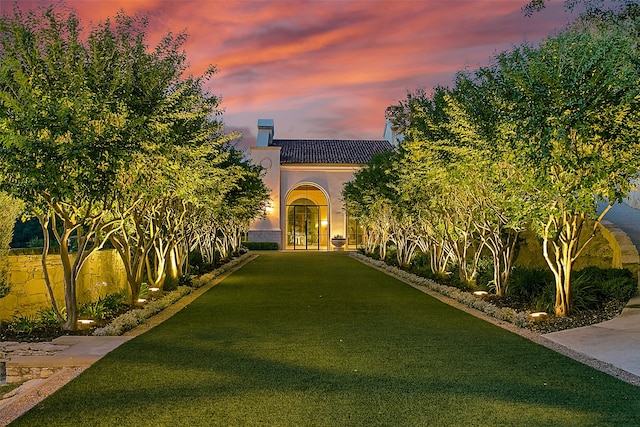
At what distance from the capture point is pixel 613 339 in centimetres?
857

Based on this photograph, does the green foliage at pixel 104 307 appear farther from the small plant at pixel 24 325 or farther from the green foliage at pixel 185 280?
the green foliage at pixel 185 280

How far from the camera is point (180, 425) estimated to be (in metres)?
5.02

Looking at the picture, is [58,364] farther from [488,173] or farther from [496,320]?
[488,173]

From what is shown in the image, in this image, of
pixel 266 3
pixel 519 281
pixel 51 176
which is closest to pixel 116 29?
pixel 51 176

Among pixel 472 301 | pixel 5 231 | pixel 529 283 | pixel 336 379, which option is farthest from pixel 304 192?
pixel 336 379

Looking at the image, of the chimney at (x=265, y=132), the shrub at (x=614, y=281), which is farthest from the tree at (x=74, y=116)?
the chimney at (x=265, y=132)

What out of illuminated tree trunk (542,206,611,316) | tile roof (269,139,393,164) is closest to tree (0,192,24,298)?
illuminated tree trunk (542,206,611,316)

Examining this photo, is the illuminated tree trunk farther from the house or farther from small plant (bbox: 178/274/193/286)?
the house

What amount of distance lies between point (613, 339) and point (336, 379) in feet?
14.0

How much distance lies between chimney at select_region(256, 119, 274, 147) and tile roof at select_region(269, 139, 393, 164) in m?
0.84

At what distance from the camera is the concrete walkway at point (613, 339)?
7.38 m

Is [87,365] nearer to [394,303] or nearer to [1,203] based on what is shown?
[1,203]

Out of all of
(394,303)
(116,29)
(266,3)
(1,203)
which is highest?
(266,3)

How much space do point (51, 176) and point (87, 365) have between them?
2.59 m
